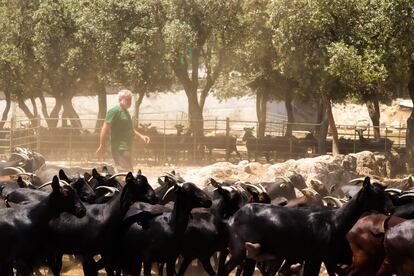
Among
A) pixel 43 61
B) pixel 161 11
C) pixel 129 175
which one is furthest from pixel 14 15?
pixel 129 175

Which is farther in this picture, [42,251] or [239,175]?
[239,175]

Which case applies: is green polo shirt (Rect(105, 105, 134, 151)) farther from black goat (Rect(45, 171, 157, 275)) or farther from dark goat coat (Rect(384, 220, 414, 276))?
dark goat coat (Rect(384, 220, 414, 276))

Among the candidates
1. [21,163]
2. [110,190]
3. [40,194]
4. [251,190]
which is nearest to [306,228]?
[251,190]

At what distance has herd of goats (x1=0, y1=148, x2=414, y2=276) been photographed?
36.3ft

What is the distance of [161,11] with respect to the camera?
32.0 metres

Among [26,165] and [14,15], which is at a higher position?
[14,15]

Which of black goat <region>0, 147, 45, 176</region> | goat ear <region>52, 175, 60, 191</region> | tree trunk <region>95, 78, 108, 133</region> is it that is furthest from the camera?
tree trunk <region>95, 78, 108, 133</region>

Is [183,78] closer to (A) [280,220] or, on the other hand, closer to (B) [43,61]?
(B) [43,61]

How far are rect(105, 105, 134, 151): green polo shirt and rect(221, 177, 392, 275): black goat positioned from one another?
21.1 feet

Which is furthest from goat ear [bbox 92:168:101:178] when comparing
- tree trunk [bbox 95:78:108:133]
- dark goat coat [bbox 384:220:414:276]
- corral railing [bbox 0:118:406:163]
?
tree trunk [bbox 95:78:108:133]

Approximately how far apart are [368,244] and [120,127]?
24.7 feet

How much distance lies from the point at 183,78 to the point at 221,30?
2.69 m

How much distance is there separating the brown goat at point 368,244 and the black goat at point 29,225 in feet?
10.7

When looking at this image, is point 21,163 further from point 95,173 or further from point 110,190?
point 110,190
